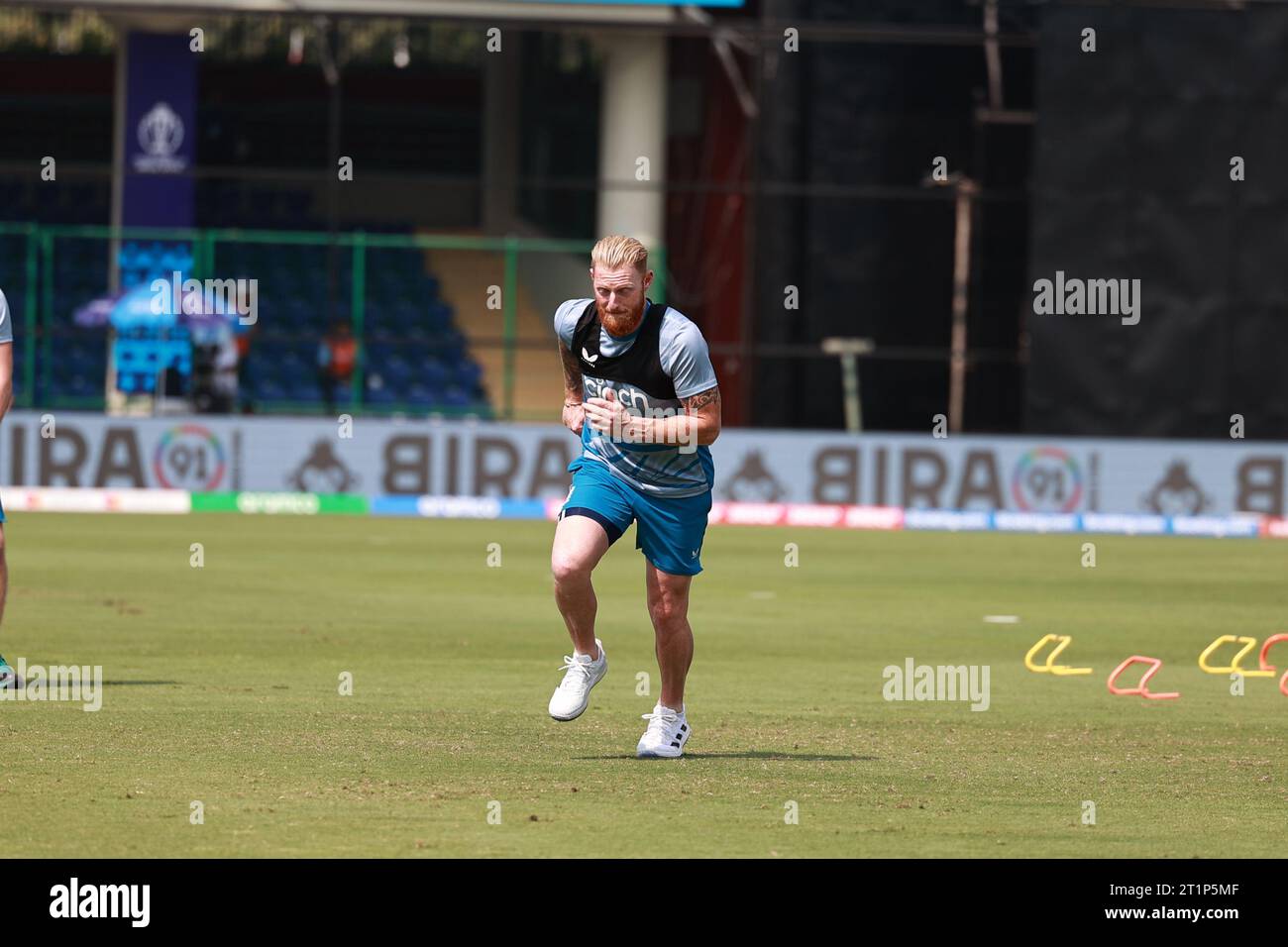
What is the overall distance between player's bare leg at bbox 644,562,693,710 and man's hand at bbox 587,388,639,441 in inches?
24.8

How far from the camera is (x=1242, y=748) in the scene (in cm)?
1100

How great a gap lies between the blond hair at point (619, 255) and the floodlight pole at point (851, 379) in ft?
91.0

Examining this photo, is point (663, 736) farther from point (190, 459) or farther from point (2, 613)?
point (190, 459)

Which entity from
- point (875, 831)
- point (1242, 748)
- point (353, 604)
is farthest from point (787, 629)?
point (875, 831)

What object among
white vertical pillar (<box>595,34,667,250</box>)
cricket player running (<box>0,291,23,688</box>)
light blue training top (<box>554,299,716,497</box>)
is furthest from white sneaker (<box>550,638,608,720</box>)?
white vertical pillar (<box>595,34,667,250</box>)

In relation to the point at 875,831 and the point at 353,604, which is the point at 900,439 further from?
the point at 875,831

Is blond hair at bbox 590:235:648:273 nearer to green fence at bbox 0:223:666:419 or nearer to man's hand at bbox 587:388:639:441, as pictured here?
man's hand at bbox 587:388:639:441

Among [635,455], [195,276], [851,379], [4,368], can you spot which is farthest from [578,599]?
[195,276]

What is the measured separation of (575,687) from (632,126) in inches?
1206

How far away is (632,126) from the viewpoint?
39.6 meters

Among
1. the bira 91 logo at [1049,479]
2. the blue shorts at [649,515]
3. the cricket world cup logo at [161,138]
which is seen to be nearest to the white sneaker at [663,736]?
the blue shorts at [649,515]

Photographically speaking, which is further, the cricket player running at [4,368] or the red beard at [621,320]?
the cricket player running at [4,368]

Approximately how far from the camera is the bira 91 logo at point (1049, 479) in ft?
98.3

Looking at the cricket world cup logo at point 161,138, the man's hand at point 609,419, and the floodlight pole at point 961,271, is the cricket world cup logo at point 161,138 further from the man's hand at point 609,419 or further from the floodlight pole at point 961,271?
the man's hand at point 609,419
